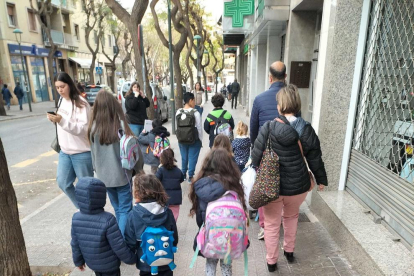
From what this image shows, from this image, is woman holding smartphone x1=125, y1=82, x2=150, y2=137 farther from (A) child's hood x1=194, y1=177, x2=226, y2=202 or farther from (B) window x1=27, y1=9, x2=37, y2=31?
(B) window x1=27, y1=9, x2=37, y2=31

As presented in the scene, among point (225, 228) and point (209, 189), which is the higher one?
point (209, 189)

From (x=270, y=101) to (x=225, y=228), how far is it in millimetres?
1653

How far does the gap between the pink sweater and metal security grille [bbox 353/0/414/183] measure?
340 cm

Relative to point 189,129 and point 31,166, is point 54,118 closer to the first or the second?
point 189,129

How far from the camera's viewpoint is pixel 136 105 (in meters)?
6.06

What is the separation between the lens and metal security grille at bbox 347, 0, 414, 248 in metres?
2.81

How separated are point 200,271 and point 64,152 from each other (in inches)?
81.6

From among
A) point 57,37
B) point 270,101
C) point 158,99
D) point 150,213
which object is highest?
point 57,37

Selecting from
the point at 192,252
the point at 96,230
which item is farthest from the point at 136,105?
the point at 96,230

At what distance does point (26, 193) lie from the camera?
554 centimetres

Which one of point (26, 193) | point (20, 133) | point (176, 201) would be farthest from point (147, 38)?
point (176, 201)

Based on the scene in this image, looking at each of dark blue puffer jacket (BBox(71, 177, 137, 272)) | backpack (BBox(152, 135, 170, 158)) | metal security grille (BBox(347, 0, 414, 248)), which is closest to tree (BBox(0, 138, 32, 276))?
dark blue puffer jacket (BBox(71, 177, 137, 272))

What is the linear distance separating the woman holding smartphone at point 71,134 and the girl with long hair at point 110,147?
262 mm

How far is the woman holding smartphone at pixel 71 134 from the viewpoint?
317 cm
